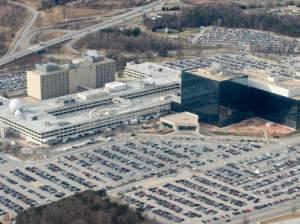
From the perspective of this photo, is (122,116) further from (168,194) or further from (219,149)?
(168,194)

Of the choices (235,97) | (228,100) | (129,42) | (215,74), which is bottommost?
(129,42)

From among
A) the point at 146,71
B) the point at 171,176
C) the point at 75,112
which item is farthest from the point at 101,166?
the point at 146,71

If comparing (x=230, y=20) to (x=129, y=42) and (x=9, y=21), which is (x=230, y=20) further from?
(x=9, y=21)

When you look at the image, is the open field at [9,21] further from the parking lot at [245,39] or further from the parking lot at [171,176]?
the parking lot at [171,176]

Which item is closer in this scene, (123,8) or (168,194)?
(168,194)

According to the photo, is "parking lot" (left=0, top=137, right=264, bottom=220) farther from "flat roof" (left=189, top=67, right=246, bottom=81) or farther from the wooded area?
"flat roof" (left=189, top=67, right=246, bottom=81)

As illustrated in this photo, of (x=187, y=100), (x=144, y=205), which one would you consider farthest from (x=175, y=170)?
(x=187, y=100)

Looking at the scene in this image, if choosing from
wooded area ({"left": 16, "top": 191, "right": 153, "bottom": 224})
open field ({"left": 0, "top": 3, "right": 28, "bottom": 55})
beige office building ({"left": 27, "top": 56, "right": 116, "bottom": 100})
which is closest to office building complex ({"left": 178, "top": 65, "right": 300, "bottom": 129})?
beige office building ({"left": 27, "top": 56, "right": 116, "bottom": 100})
